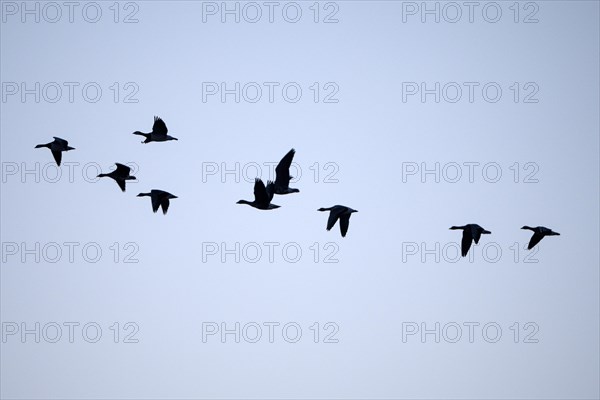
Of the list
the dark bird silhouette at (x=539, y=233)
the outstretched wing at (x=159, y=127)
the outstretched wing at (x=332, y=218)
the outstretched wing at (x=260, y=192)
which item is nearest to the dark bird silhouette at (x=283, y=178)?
the outstretched wing at (x=260, y=192)

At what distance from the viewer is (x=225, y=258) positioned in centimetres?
1928

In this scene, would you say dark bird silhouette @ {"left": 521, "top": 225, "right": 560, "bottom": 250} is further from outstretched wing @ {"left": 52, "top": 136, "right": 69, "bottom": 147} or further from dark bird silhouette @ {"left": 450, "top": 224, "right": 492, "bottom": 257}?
outstretched wing @ {"left": 52, "top": 136, "right": 69, "bottom": 147}

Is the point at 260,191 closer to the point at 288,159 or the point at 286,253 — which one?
the point at 288,159

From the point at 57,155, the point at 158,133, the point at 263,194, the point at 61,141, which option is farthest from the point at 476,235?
the point at 57,155

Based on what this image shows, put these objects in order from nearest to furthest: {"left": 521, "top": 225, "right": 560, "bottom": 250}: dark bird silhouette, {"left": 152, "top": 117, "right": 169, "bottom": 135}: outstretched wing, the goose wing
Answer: {"left": 152, "top": 117, "right": 169, "bottom": 135}: outstretched wing, the goose wing, {"left": 521, "top": 225, "right": 560, "bottom": 250}: dark bird silhouette

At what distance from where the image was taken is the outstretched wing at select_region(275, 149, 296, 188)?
1297cm

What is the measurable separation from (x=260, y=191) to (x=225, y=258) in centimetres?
690

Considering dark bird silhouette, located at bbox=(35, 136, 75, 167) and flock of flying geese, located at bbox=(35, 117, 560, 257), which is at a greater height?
dark bird silhouette, located at bbox=(35, 136, 75, 167)

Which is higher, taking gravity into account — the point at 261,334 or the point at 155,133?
Answer: the point at 155,133

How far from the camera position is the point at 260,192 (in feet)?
41.9

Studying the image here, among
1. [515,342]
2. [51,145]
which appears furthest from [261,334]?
[51,145]

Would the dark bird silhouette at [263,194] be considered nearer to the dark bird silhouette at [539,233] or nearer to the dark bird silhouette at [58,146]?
the dark bird silhouette at [58,146]

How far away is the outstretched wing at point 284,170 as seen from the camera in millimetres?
12969

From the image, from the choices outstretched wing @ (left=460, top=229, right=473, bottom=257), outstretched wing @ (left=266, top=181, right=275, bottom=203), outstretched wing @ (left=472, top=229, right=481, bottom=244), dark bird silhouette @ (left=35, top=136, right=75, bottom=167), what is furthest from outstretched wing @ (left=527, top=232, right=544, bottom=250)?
dark bird silhouette @ (left=35, top=136, right=75, bottom=167)
